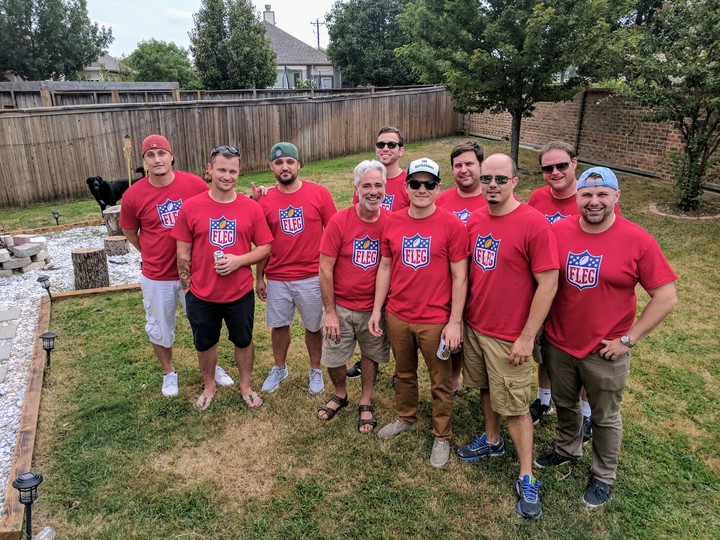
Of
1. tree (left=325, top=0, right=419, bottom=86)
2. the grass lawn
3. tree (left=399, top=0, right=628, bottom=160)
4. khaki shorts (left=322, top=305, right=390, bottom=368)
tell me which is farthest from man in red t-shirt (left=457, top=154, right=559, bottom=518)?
tree (left=325, top=0, right=419, bottom=86)

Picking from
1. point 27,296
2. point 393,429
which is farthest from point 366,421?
point 27,296

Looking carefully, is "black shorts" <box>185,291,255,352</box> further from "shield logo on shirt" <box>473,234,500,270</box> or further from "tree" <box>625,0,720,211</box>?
"tree" <box>625,0,720,211</box>

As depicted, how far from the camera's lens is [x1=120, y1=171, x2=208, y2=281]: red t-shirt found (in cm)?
361

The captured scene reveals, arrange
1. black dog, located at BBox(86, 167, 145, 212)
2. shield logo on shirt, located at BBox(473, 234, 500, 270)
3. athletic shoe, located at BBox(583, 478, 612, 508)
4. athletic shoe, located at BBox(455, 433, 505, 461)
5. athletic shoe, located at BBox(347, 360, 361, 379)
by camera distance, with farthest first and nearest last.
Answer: black dog, located at BBox(86, 167, 145, 212) < athletic shoe, located at BBox(347, 360, 361, 379) < athletic shoe, located at BBox(455, 433, 505, 461) < athletic shoe, located at BBox(583, 478, 612, 508) < shield logo on shirt, located at BBox(473, 234, 500, 270)

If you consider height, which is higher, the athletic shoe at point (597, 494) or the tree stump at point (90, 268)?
the tree stump at point (90, 268)

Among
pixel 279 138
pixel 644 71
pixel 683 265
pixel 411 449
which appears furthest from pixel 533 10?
pixel 411 449

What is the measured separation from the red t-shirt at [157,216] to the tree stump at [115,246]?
407 cm

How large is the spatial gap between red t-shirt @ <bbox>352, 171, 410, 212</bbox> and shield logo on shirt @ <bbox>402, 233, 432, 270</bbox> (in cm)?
92

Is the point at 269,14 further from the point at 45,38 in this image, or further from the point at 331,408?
the point at 331,408

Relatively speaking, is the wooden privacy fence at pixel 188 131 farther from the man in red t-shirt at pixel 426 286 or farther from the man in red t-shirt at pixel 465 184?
the man in red t-shirt at pixel 426 286

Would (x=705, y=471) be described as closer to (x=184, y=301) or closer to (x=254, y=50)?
(x=184, y=301)

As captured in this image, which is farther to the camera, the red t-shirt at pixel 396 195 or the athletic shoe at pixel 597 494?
the red t-shirt at pixel 396 195

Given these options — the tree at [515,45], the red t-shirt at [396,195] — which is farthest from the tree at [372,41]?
the red t-shirt at [396,195]

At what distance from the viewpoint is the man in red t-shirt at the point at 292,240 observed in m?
3.61
